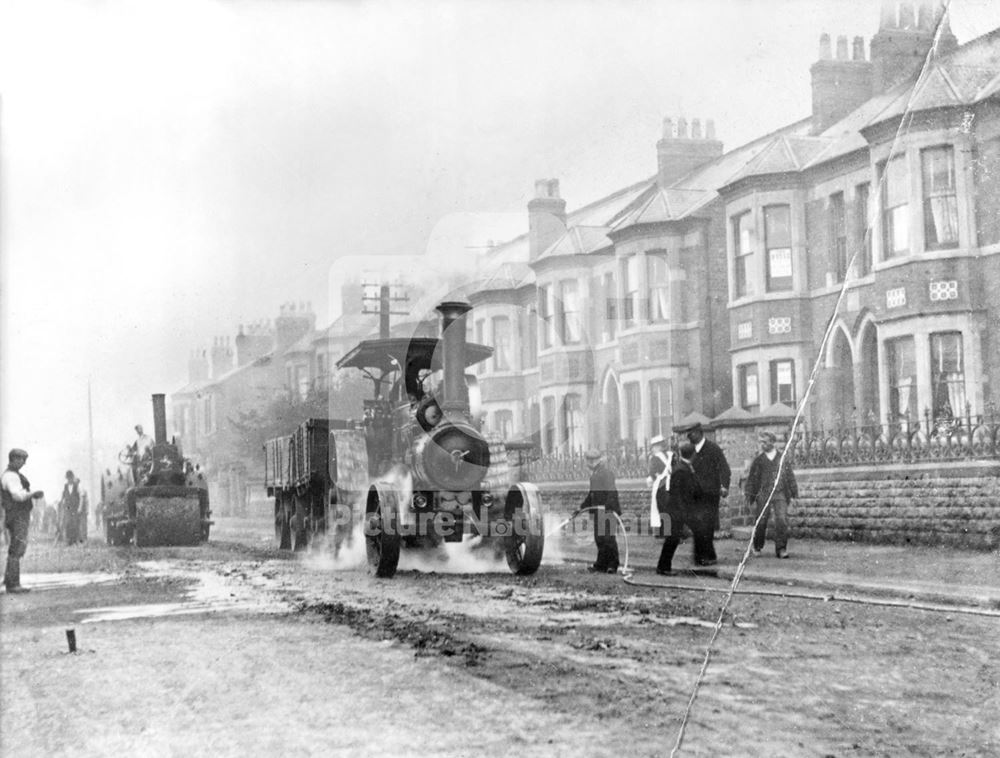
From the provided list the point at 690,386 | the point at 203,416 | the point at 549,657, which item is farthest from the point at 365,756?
the point at 203,416

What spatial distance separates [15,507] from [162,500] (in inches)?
395

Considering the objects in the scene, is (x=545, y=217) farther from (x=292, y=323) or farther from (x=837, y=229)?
(x=292, y=323)

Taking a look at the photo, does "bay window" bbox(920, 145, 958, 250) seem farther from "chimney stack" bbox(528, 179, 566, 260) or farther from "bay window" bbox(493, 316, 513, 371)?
"bay window" bbox(493, 316, 513, 371)

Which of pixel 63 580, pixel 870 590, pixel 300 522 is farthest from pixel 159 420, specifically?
pixel 870 590

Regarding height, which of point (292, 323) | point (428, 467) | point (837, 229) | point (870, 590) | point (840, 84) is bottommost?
point (870, 590)

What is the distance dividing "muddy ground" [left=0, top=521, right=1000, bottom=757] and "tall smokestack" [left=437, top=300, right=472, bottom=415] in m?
2.66

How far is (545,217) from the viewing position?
30062 millimetres

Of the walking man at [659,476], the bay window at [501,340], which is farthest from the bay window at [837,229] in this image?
the bay window at [501,340]

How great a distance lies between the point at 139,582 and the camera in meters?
10.8

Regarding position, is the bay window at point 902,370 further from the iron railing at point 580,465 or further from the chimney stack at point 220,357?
the chimney stack at point 220,357

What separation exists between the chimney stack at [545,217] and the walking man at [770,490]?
1754 centimetres

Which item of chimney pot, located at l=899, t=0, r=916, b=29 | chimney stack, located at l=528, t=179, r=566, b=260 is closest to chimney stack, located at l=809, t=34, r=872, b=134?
chimney pot, located at l=899, t=0, r=916, b=29

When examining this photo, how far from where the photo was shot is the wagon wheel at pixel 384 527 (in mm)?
10438

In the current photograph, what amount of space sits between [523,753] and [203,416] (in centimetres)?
5095
